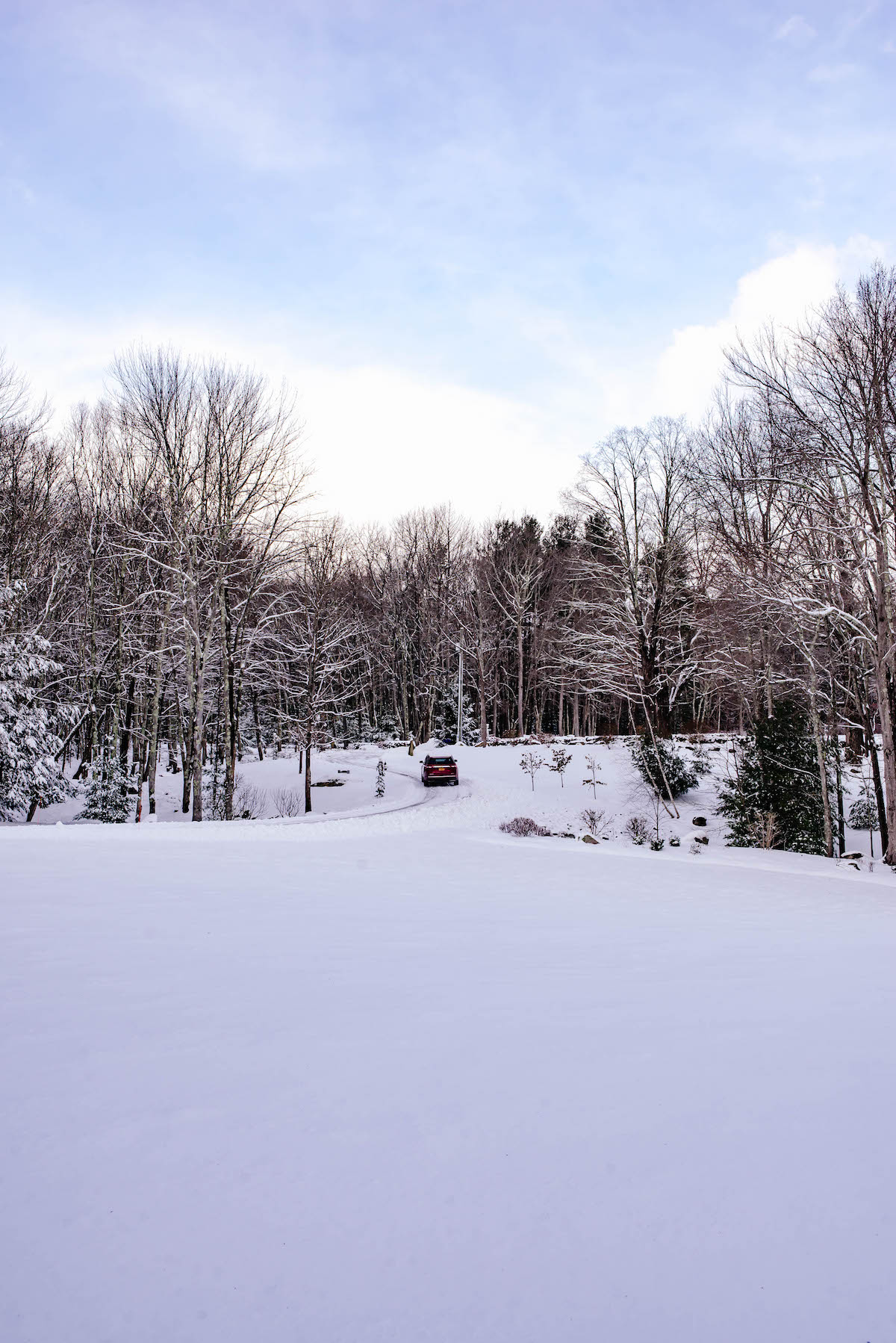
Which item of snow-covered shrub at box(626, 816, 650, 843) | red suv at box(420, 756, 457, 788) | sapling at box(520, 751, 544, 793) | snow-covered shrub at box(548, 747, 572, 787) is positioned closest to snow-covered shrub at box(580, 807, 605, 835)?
snow-covered shrub at box(626, 816, 650, 843)

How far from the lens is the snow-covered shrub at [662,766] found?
21.8 metres

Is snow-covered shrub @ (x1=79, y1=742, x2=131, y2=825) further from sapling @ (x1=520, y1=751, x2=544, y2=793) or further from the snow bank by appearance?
the snow bank

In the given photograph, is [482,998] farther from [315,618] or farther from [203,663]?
[315,618]

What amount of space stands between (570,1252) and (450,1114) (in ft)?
3.28

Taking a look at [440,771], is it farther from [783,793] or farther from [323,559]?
[783,793]

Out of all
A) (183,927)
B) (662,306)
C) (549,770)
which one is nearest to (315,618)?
(549,770)

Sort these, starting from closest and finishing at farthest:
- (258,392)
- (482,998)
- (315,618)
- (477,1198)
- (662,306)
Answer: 1. (477,1198)
2. (482,998)
3. (662,306)
4. (258,392)
5. (315,618)

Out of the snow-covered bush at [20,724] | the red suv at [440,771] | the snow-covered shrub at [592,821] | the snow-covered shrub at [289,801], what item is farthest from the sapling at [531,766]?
the snow-covered bush at [20,724]

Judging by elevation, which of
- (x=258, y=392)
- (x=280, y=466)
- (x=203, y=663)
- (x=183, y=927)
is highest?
(x=258, y=392)

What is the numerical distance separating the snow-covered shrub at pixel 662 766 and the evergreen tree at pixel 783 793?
5.23 meters

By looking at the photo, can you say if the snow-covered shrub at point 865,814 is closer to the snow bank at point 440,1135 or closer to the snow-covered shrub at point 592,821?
the snow-covered shrub at point 592,821

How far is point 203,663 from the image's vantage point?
1925 cm

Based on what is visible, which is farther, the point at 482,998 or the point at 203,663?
the point at 203,663

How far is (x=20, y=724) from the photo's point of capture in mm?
18500
